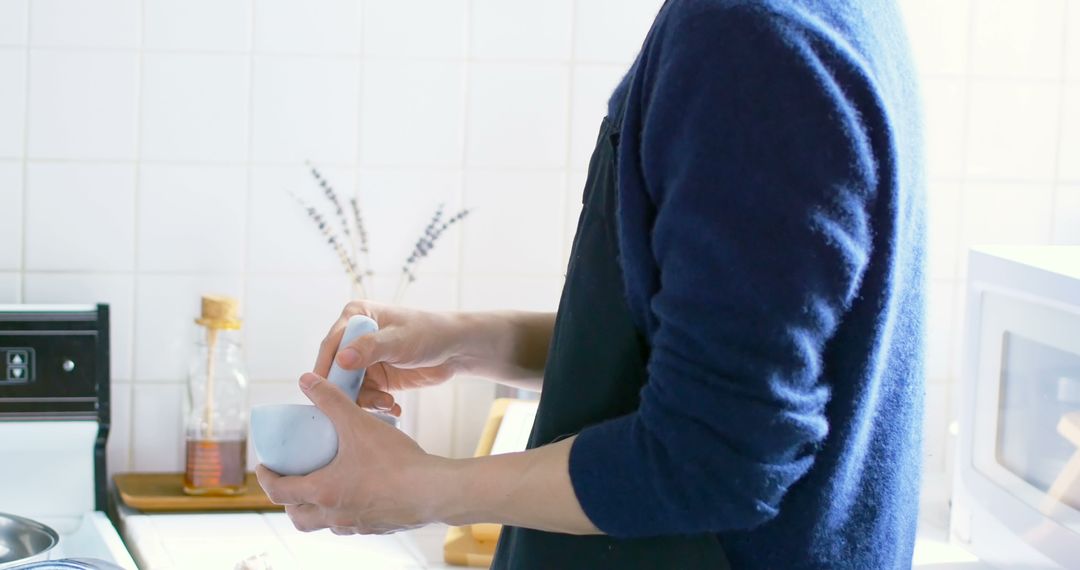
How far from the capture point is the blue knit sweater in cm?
58

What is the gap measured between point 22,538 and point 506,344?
73 cm

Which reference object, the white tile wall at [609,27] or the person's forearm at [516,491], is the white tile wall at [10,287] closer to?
the white tile wall at [609,27]

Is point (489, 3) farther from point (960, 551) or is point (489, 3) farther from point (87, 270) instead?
point (960, 551)

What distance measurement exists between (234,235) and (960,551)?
0.94 meters

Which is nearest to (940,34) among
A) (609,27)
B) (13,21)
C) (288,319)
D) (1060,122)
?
(1060,122)

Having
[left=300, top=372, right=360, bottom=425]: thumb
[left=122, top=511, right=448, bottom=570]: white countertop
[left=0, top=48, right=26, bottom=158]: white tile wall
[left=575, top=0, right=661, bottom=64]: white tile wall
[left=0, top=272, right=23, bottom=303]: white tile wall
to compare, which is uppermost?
[left=575, top=0, right=661, bottom=64]: white tile wall

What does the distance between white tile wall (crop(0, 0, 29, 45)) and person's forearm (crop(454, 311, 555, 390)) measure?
87 cm

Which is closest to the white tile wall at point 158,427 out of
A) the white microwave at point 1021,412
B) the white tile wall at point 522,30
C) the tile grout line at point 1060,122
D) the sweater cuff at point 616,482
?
the white tile wall at point 522,30

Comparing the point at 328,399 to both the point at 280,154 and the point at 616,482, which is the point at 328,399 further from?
the point at 280,154

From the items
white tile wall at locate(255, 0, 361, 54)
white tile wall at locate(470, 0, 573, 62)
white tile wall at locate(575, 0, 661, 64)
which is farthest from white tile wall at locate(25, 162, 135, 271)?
white tile wall at locate(575, 0, 661, 64)

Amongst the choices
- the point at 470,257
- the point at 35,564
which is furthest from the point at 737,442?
the point at 470,257

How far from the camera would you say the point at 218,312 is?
1486 millimetres

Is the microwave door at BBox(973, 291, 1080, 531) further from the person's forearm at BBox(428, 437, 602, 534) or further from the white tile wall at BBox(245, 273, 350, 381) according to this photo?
the white tile wall at BBox(245, 273, 350, 381)

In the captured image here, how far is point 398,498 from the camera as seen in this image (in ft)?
2.29
